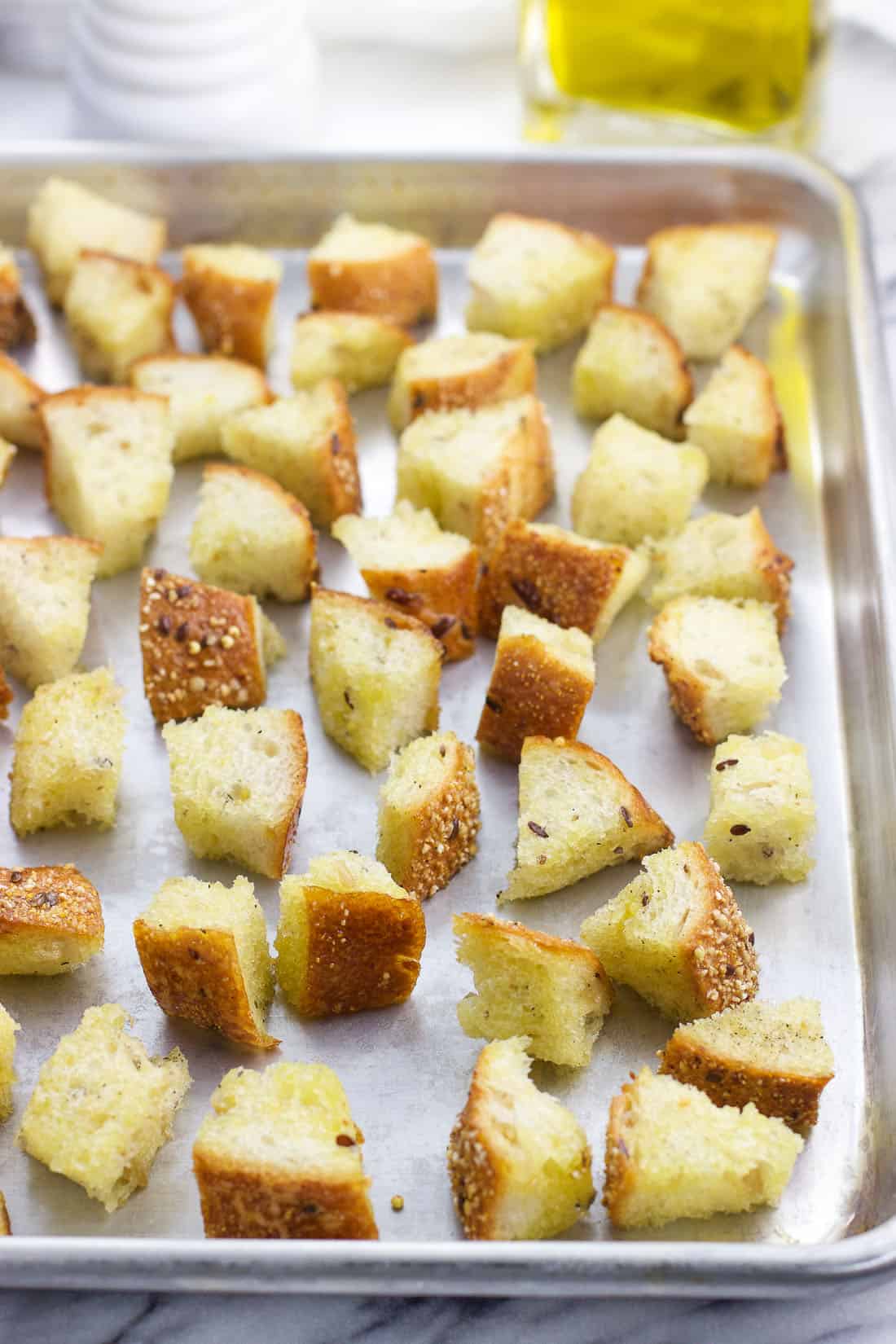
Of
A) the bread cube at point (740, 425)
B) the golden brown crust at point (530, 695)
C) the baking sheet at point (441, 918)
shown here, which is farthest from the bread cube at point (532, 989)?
the bread cube at point (740, 425)

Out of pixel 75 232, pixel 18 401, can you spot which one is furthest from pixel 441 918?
pixel 75 232

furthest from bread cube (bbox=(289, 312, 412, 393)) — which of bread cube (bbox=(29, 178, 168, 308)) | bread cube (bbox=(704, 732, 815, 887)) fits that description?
bread cube (bbox=(704, 732, 815, 887))

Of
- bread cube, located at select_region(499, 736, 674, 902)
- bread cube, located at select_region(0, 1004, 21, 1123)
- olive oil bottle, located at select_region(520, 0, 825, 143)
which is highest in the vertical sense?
olive oil bottle, located at select_region(520, 0, 825, 143)

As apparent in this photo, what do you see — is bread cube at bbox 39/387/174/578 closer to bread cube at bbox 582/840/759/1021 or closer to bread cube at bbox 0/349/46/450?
bread cube at bbox 0/349/46/450

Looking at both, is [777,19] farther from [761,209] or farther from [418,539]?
[418,539]

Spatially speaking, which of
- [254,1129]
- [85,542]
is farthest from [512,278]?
[254,1129]

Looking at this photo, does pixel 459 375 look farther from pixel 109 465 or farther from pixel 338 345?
pixel 109 465

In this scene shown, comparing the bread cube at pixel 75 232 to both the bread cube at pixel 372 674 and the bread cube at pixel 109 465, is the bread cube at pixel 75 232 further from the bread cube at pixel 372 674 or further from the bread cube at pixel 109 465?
the bread cube at pixel 372 674
